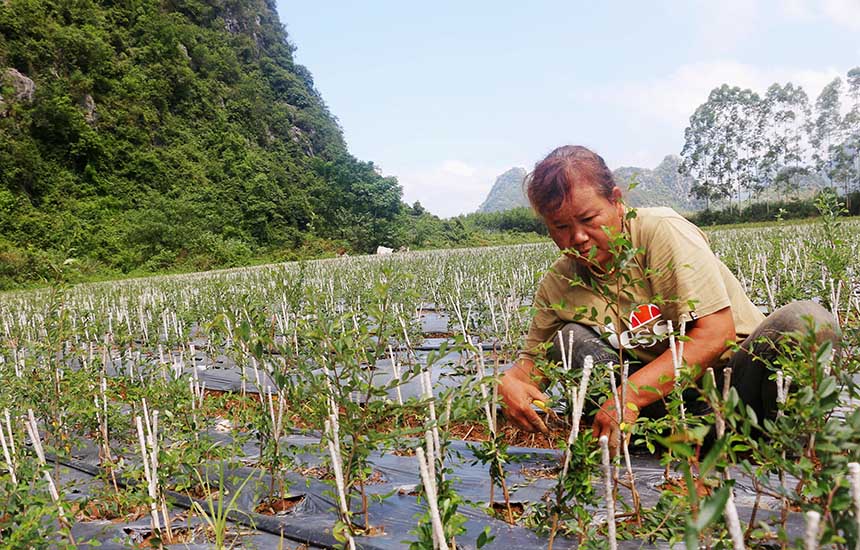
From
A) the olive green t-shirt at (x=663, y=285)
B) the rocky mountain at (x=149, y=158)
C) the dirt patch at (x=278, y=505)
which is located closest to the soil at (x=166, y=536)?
the dirt patch at (x=278, y=505)

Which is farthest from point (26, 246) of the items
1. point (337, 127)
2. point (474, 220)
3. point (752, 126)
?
point (752, 126)

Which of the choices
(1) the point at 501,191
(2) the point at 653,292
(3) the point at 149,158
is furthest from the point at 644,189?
(1) the point at 501,191

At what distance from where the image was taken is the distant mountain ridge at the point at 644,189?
2.33 meters

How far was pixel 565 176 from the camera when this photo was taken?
2102 mm

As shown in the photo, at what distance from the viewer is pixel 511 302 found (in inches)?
210

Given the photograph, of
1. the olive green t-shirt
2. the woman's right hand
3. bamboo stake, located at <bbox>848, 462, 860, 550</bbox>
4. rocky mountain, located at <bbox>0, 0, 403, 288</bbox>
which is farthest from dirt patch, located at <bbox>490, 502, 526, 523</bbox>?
rocky mountain, located at <bbox>0, 0, 403, 288</bbox>

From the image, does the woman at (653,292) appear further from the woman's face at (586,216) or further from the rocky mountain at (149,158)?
the rocky mountain at (149,158)

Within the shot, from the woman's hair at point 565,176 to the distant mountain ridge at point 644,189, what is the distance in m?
0.11

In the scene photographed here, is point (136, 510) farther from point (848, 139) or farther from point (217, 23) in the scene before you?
point (848, 139)

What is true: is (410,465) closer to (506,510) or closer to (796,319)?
(506,510)

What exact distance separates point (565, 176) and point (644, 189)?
0.80 meters

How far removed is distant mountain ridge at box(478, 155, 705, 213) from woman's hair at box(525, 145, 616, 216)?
0.35 ft

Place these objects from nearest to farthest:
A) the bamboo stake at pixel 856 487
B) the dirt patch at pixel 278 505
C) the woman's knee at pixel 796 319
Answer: the bamboo stake at pixel 856 487 < the woman's knee at pixel 796 319 < the dirt patch at pixel 278 505

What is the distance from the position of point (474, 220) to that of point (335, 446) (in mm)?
54215
